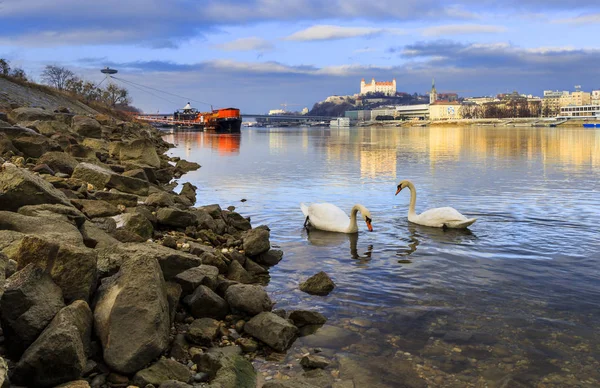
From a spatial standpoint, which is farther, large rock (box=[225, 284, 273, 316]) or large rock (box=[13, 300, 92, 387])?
large rock (box=[225, 284, 273, 316])

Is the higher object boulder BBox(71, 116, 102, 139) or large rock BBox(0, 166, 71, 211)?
boulder BBox(71, 116, 102, 139)

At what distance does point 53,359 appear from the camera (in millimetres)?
4418

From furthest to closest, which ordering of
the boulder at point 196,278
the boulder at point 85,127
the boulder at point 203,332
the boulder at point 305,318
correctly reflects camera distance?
the boulder at point 85,127, the boulder at point 305,318, the boulder at point 196,278, the boulder at point 203,332

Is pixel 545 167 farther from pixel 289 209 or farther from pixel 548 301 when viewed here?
pixel 548 301

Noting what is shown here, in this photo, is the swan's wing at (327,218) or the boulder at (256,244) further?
the swan's wing at (327,218)

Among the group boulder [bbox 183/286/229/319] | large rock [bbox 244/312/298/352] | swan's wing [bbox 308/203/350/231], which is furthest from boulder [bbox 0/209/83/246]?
swan's wing [bbox 308/203/350/231]

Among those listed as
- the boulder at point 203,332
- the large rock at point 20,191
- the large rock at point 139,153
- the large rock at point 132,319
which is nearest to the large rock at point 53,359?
the large rock at point 132,319

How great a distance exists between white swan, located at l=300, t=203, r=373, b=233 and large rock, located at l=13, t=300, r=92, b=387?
841cm

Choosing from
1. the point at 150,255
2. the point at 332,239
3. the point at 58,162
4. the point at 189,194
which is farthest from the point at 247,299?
the point at 189,194

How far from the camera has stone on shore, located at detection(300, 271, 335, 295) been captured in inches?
330

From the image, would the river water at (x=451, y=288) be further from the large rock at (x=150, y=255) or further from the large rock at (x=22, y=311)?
the large rock at (x=22, y=311)

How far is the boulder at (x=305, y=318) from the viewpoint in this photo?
7082 millimetres

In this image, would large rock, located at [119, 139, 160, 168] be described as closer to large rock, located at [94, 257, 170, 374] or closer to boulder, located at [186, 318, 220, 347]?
boulder, located at [186, 318, 220, 347]

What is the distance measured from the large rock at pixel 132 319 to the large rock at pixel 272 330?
1.24 meters
